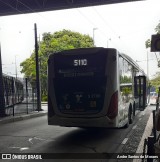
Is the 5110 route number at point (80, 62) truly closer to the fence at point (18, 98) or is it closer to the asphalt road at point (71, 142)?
the asphalt road at point (71, 142)

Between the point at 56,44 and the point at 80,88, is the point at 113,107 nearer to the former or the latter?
the point at 80,88

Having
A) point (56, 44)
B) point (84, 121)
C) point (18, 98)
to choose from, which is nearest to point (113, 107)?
point (84, 121)

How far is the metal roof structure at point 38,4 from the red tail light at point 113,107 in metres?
11.0

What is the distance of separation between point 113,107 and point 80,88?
1287 mm

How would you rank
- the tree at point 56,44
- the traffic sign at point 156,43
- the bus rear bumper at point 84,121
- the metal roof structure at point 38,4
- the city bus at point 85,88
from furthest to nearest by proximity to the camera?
the tree at point 56,44 → the metal roof structure at point 38,4 → the city bus at point 85,88 → the bus rear bumper at point 84,121 → the traffic sign at point 156,43

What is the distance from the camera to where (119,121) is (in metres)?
9.91

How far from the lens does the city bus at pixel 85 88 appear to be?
9.49m

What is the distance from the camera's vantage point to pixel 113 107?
31.0 feet

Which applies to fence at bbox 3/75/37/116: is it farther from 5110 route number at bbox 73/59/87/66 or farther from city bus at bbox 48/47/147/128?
5110 route number at bbox 73/59/87/66

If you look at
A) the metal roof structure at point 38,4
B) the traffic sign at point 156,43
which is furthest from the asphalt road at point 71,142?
the metal roof structure at point 38,4

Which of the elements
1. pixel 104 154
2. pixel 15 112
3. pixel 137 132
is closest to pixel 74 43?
pixel 15 112

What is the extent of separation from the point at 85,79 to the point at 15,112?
1114cm

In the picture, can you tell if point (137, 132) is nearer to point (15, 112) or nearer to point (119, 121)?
point (119, 121)

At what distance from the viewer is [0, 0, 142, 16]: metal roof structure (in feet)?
63.6
